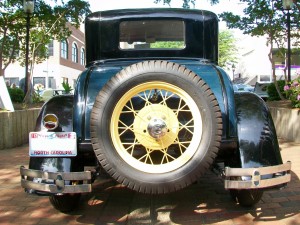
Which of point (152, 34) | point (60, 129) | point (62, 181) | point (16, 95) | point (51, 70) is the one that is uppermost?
point (51, 70)

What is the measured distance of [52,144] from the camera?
3176mm

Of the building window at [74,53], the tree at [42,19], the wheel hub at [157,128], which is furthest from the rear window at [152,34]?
the building window at [74,53]

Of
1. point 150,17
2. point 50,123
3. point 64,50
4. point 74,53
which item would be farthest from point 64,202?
point 74,53

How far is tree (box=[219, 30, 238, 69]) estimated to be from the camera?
4262 cm

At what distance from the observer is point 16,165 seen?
597 cm

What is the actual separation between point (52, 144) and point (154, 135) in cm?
90

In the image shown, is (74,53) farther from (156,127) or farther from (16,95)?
(156,127)

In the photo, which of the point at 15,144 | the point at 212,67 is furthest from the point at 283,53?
the point at 212,67

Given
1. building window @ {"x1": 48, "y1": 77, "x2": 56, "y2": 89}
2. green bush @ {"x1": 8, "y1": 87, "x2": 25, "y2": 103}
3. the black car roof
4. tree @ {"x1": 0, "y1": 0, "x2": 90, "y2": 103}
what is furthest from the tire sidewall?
building window @ {"x1": 48, "y1": 77, "x2": 56, "y2": 89}

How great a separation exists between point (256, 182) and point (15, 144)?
6063 millimetres

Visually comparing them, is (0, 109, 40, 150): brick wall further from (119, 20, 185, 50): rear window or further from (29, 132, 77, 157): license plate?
(29, 132, 77, 157): license plate

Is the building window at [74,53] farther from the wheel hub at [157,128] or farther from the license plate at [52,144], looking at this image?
the wheel hub at [157,128]

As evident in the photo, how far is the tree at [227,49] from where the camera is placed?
140ft

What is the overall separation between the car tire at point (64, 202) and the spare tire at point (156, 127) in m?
0.91
